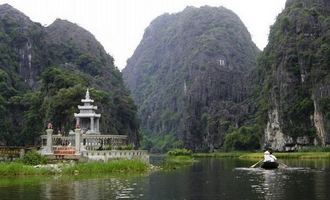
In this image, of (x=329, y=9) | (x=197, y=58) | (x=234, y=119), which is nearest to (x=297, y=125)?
(x=329, y=9)

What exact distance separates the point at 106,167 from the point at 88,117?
1926 cm

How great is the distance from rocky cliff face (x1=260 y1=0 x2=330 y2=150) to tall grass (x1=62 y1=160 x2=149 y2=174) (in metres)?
58.9

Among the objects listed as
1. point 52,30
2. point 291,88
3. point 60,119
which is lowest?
point 60,119

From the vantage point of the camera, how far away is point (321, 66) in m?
104

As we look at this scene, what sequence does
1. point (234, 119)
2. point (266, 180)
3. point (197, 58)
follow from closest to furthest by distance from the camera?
point (266, 180)
point (234, 119)
point (197, 58)

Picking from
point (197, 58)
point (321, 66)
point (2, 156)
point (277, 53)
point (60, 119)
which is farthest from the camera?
point (197, 58)

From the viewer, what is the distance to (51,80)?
276 ft

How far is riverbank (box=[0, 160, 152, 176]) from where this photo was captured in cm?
4162

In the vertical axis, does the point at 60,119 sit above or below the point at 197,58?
below

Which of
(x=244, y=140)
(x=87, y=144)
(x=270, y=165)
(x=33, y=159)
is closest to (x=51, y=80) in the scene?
(x=87, y=144)

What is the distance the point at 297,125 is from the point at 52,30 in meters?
61.4

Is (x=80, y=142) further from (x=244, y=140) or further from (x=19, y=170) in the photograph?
(x=244, y=140)

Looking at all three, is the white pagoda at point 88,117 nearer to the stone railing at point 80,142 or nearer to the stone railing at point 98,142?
the stone railing at point 98,142

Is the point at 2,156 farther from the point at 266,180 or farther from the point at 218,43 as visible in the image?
the point at 218,43
